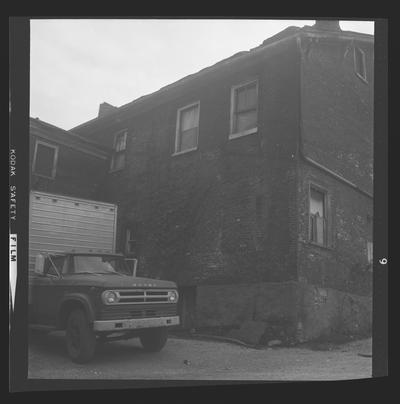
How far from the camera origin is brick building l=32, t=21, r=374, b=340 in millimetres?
7695

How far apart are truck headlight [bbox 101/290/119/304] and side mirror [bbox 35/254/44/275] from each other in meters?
0.98

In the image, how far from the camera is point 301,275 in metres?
7.70

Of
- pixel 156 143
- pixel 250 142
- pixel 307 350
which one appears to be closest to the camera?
pixel 307 350

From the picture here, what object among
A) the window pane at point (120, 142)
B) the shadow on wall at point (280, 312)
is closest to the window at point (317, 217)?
the shadow on wall at point (280, 312)

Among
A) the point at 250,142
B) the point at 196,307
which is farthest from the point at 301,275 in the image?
the point at 250,142

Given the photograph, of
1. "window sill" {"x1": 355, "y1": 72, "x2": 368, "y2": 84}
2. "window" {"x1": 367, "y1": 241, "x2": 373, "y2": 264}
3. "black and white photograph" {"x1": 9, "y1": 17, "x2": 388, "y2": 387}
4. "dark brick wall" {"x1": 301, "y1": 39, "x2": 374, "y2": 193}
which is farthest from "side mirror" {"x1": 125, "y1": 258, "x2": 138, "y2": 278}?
"window sill" {"x1": 355, "y1": 72, "x2": 368, "y2": 84}

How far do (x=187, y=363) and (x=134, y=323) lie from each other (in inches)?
35.9

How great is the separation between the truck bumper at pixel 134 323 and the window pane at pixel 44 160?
2.33 meters

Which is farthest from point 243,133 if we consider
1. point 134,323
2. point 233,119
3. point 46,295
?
point 46,295

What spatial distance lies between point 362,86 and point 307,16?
1412 mm

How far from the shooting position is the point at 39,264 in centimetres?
747

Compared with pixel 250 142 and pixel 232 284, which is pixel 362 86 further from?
pixel 232 284

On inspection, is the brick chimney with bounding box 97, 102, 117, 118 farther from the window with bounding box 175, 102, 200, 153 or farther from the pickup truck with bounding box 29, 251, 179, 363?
the pickup truck with bounding box 29, 251, 179, 363

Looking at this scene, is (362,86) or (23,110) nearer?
(23,110)
